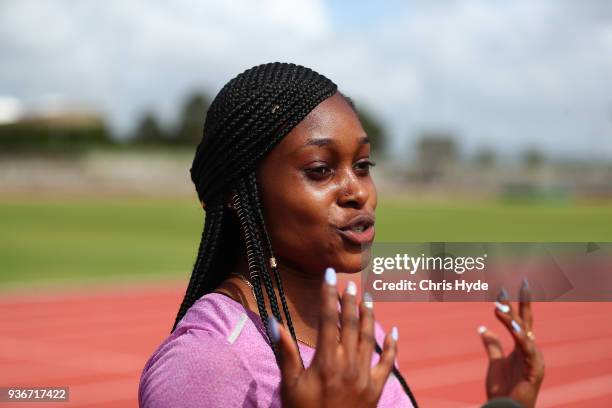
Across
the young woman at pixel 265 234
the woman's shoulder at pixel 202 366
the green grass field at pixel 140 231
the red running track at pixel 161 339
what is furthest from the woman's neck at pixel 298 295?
the green grass field at pixel 140 231

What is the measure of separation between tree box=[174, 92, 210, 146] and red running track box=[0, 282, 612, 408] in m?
59.9

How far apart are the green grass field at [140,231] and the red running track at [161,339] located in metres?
1.70

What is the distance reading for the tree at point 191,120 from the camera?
7294 cm

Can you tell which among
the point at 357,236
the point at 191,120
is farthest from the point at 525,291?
the point at 191,120

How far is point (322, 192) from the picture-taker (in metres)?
1.56

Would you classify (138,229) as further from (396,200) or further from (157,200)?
(396,200)

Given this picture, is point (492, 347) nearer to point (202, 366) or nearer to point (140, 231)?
point (202, 366)

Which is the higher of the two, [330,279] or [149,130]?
[149,130]

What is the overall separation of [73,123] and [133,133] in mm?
15889

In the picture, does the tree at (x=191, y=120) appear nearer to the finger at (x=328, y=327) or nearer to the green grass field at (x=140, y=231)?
the green grass field at (x=140, y=231)

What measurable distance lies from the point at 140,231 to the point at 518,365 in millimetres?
25740

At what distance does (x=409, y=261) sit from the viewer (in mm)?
1551

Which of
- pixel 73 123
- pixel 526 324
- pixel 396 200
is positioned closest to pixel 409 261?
pixel 526 324

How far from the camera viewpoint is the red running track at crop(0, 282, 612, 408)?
23.5 feet
